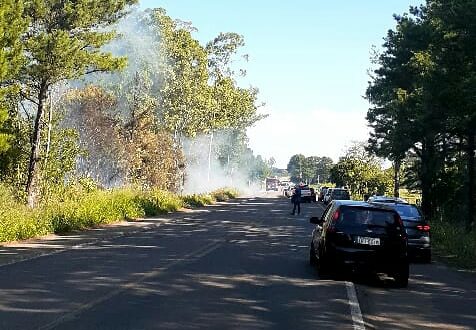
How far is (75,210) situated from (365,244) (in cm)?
1569

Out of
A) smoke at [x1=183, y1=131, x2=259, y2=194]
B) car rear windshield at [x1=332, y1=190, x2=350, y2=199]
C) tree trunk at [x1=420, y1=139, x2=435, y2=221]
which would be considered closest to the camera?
tree trunk at [x1=420, y1=139, x2=435, y2=221]

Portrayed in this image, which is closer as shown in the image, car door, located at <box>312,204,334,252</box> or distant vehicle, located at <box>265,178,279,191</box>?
car door, located at <box>312,204,334,252</box>

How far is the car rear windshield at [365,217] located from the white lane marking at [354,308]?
122cm

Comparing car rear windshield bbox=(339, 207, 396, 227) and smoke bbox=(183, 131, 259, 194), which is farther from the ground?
smoke bbox=(183, 131, 259, 194)

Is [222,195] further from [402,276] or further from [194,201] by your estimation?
[402,276]

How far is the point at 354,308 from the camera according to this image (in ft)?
32.1

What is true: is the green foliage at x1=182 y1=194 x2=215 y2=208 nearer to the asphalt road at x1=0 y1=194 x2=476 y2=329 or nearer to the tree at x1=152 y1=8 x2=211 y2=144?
the tree at x1=152 y1=8 x2=211 y2=144

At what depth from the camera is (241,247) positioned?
19188mm

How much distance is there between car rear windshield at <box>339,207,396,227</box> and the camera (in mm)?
12789

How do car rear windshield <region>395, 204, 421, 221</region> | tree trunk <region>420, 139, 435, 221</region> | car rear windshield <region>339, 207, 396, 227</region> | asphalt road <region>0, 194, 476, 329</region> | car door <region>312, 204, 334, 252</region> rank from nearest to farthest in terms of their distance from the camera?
asphalt road <region>0, 194, 476, 329</region>
car rear windshield <region>339, 207, 396, 227</region>
car door <region>312, 204, 334, 252</region>
car rear windshield <region>395, 204, 421, 221</region>
tree trunk <region>420, 139, 435, 221</region>

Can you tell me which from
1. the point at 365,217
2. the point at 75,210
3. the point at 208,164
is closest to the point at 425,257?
the point at 365,217

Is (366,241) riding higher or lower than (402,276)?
higher

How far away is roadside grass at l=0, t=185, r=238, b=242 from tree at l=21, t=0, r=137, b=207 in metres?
2.11

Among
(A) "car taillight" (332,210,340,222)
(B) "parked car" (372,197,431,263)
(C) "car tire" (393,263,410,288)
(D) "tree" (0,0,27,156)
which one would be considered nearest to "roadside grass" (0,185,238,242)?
(D) "tree" (0,0,27,156)
